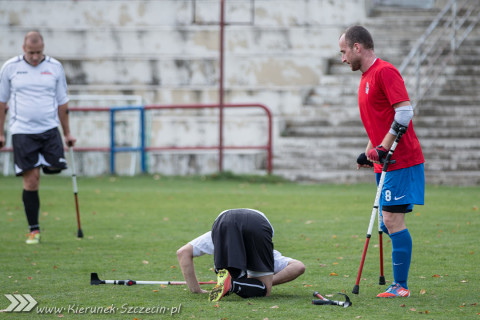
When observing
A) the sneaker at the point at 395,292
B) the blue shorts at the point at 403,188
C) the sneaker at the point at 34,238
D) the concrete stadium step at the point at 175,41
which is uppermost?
the concrete stadium step at the point at 175,41

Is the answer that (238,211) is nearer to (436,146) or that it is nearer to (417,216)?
(417,216)

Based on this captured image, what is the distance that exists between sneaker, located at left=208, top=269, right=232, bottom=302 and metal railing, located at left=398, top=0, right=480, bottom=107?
42.7 ft

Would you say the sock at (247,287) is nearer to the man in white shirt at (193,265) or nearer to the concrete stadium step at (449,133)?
the man in white shirt at (193,265)

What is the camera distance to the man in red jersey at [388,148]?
6215 millimetres

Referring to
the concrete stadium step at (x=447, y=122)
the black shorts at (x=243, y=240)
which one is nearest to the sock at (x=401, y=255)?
the black shorts at (x=243, y=240)

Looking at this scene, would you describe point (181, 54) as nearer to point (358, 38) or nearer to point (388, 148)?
point (358, 38)

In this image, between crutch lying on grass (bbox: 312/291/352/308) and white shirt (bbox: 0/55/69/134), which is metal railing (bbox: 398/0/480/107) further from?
crutch lying on grass (bbox: 312/291/352/308)

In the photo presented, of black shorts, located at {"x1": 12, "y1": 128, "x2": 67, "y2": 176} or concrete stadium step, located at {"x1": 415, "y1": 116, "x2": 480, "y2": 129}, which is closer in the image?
black shorts, located at {"x1": 12, "y1": 128, "x2": 67, "y2": 176}

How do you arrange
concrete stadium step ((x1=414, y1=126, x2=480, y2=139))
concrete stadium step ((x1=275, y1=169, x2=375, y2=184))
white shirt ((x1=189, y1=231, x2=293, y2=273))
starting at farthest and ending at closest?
1. concrete stadium step ((x1=414, y1=126, x2=480, y2=139))
2. concrete stadium step ((x1=275, y1=169, x2=375, y2=184))
3. white shirt ((x1=189, y1=231, x2=293, y2=273))

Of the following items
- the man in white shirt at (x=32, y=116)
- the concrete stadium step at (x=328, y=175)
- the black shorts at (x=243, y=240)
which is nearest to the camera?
the black shorts at (x=243, y=240)

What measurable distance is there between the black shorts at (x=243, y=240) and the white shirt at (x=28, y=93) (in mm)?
4169

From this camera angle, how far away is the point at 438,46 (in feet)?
68.2

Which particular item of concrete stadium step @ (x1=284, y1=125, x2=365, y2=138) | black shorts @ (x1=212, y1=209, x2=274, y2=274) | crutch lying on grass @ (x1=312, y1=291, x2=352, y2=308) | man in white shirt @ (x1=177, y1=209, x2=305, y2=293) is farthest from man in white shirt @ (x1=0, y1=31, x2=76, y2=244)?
concrete stadium step @ (x1=284, y1=125, x2=365, y2=138)

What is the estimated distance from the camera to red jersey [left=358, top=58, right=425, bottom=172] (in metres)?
6.16
